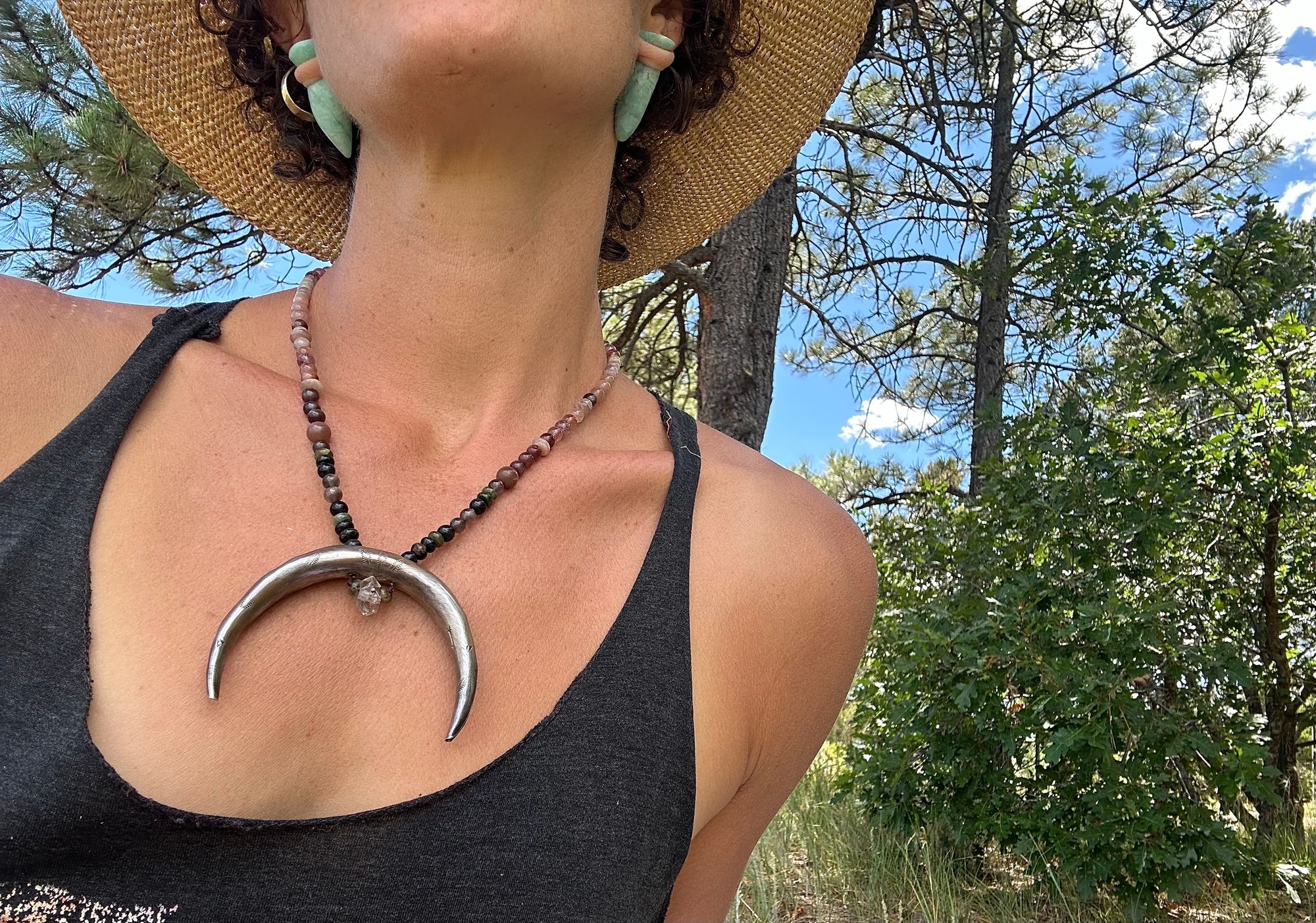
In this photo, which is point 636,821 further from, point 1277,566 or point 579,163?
point 1277,566

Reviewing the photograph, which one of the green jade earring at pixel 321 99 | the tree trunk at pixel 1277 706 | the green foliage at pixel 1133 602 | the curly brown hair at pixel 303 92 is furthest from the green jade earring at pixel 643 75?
the tree trunk at pixel 1277 706

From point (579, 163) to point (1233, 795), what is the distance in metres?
2.92

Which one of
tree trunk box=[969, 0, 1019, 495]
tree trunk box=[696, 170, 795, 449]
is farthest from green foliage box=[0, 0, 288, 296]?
tree trunk box=[969, 0, 1019, 495]

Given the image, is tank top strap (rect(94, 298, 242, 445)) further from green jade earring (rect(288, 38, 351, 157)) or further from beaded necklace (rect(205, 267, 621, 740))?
green jade earring (rect(288, 38, 351, 157))

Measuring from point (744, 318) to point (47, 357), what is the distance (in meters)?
3.27

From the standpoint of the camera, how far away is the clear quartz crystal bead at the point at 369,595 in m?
1.01

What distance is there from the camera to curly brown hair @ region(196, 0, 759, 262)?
4.67 feet

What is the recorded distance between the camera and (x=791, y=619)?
1.33 meters

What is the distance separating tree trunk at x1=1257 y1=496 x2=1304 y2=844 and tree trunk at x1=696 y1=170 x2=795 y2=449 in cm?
195

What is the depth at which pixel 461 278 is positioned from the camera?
1.23m

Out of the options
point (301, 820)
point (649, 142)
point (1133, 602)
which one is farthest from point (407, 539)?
point (1133, 602)

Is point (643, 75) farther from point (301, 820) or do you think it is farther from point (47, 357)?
point (301, 820)

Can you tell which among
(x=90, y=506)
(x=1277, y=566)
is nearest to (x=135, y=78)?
(x=90, y=506)

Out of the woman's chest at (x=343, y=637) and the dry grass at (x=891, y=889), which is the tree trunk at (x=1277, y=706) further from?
the woman's chest at (x=343, y=637)
